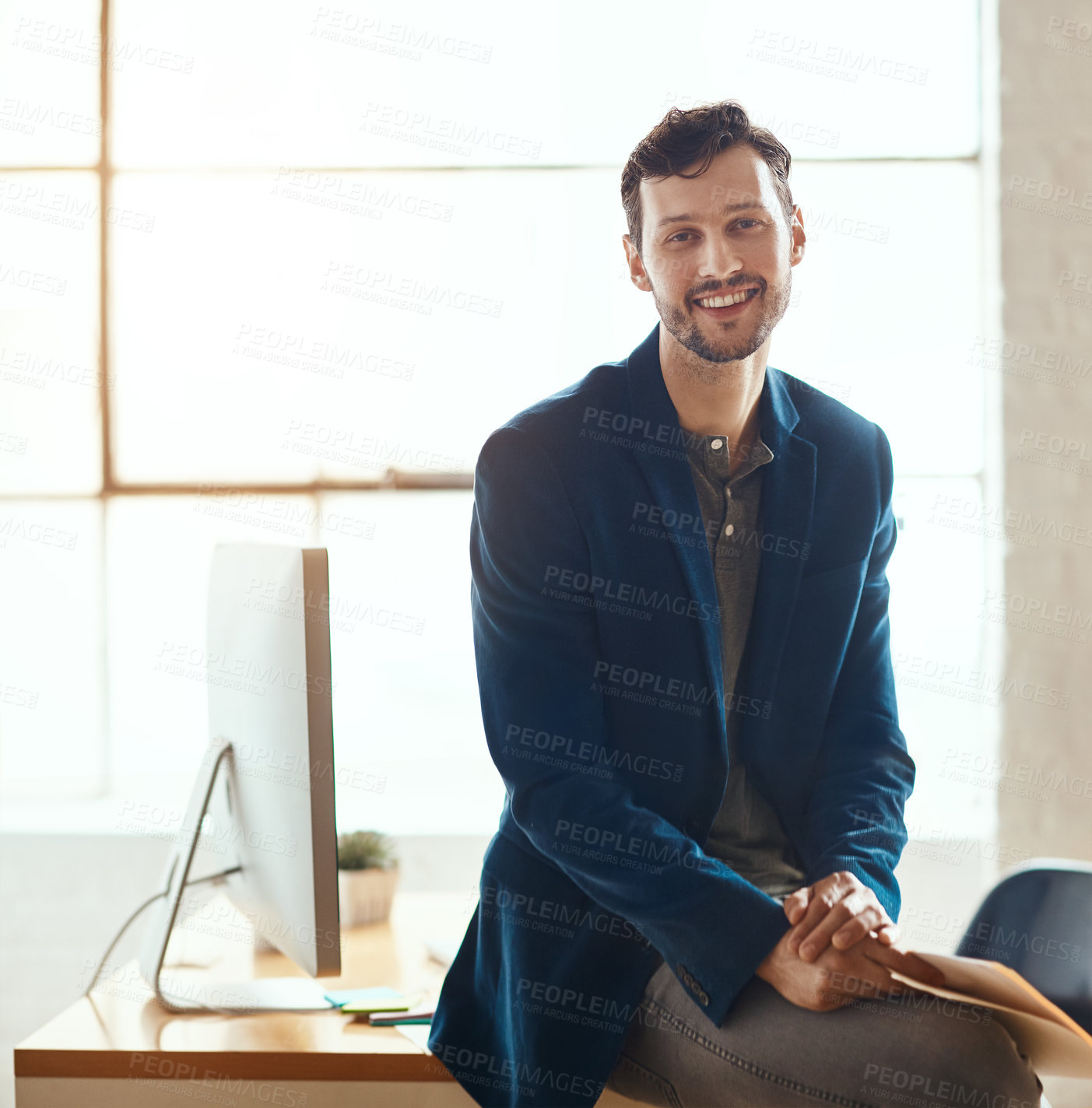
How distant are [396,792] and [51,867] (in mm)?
806

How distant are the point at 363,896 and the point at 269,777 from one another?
0.75 metres

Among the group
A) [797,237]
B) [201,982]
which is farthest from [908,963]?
[201,982]

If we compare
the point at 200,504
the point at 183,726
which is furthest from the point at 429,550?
the point at 183,726

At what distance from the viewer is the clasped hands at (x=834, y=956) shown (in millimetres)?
1073

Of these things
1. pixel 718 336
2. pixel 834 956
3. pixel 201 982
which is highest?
pixel 718 336

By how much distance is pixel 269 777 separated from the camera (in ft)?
4.31

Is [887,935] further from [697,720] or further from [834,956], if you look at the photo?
[697,720]

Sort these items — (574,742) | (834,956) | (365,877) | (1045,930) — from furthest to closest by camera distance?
(365,877) → (1045,930) → (574,742) → (834,956)

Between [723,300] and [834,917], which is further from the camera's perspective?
[723,300]

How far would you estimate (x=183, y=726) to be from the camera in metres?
2.50

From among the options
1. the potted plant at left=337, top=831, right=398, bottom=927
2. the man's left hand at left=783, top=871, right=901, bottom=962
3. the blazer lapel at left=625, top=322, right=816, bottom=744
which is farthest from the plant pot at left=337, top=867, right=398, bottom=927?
the man's left hand at left=783, top=871, right=901, bottom=962

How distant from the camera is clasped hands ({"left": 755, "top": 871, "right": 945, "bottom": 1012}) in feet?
3.52

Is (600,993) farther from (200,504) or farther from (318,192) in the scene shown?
(318,192)

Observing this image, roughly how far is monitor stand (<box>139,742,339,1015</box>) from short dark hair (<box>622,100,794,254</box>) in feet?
3.24
